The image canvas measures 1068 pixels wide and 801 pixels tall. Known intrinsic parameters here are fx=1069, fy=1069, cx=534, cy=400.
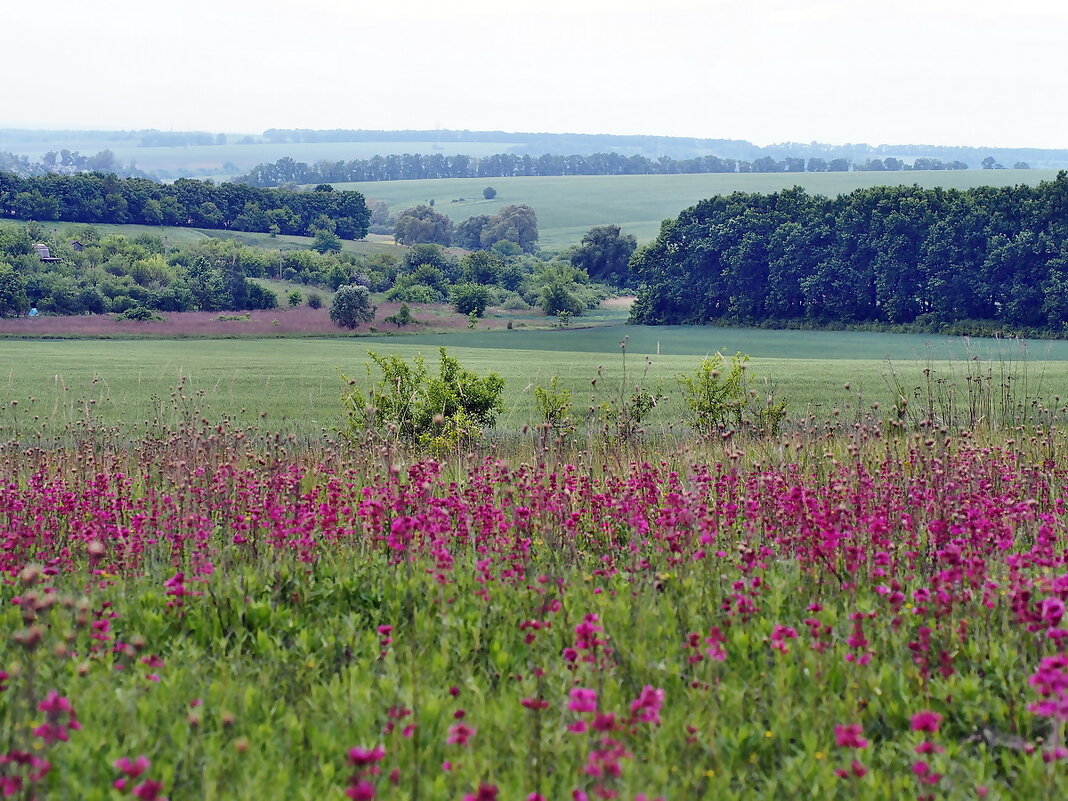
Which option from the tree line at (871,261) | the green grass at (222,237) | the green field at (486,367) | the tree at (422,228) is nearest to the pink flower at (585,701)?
the green field at (486,367)

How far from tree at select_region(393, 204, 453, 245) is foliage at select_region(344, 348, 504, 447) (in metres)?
120

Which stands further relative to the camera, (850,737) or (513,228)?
(513,228)

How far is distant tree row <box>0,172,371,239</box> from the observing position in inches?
4685

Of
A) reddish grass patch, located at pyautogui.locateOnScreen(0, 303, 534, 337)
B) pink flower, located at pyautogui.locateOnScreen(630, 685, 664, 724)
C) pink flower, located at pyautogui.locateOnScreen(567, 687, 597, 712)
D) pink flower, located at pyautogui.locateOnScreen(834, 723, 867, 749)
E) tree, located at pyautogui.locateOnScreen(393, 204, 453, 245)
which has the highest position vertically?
pink flower, located at pyautogui.locateOnScreen(567, 687, 597, 712)

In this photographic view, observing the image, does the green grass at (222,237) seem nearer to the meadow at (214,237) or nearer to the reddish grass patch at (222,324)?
the meadow at (214,237)

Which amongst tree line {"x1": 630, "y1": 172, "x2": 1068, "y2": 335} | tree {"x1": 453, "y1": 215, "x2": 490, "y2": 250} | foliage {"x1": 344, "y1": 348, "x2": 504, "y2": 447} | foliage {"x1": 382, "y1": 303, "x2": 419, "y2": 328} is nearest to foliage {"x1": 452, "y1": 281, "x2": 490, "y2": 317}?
foliage {"x1": 382, "y1": 303, "x2": 419, "y2": 328}

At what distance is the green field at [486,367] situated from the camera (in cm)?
2636

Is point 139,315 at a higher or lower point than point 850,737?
lower

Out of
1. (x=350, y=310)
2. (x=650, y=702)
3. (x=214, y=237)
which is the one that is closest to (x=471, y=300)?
(x=350, y=310)

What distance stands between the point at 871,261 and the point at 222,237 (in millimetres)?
79130

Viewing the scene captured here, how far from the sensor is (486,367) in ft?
138

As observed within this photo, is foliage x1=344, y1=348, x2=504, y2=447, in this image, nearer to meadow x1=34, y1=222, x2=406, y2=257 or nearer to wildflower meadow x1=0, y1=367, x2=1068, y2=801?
wildflower meadow x1=0, y1=367, x2=1068, y2=801

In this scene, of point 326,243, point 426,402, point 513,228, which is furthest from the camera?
point 513,228

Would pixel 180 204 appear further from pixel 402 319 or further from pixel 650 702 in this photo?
pixel 650 702
